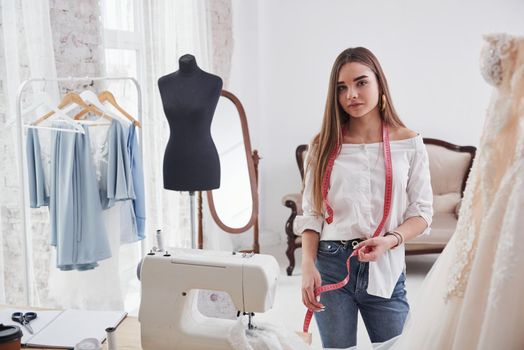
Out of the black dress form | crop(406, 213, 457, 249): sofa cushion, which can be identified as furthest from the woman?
crop(406, 213, 457, 249): sofa cushion

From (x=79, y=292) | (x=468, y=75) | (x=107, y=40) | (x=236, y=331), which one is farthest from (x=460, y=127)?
(x=236, y=331)

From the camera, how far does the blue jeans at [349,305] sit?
1551 mm

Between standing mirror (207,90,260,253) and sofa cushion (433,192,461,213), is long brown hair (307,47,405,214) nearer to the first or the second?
standing mirror (207,90,260,253)

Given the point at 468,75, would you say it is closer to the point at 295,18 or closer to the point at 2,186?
the point at 295,18

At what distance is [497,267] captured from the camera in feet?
2.90

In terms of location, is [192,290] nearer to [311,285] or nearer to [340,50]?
[311,285]

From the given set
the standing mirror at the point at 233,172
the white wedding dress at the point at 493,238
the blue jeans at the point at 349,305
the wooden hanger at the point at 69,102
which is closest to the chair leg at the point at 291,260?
the standing mirror at the point at 233,172

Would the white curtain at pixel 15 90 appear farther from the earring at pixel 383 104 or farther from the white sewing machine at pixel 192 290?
the earring at pixel 383 104

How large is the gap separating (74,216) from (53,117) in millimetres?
445

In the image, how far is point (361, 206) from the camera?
1.57m

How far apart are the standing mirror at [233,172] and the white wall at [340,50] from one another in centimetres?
103

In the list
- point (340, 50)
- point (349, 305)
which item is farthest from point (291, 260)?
point (349, 305)

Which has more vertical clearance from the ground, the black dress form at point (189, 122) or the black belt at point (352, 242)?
A: the black dress form at point (189, 122)

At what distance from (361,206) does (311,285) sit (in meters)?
0.27
